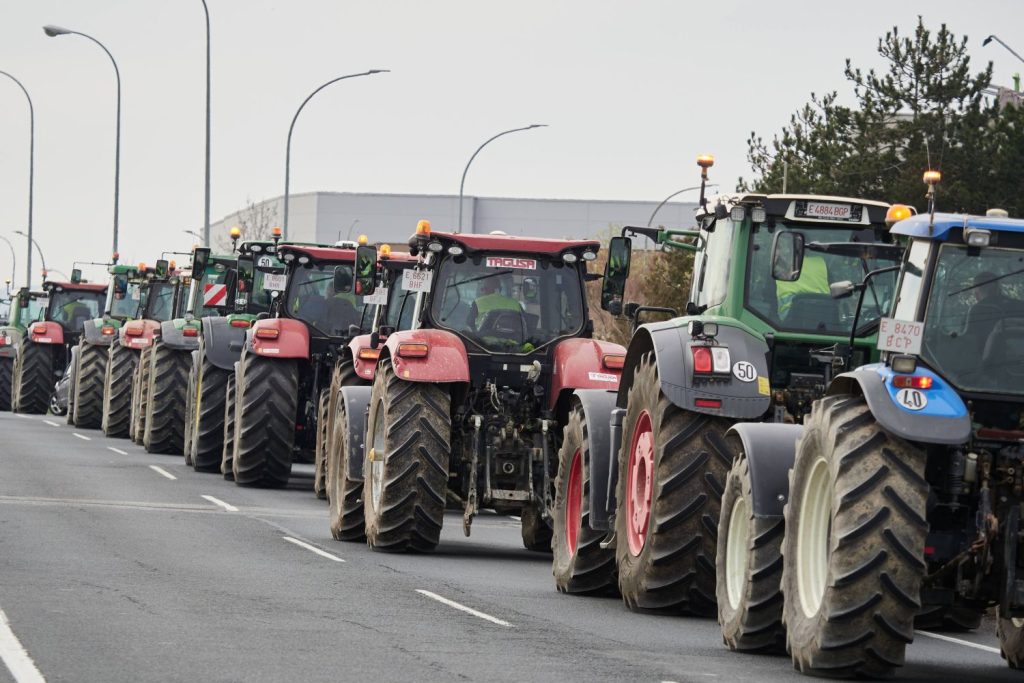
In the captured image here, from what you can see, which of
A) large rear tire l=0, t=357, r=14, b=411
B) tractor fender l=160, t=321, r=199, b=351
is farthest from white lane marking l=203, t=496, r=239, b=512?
large rear tire l=0, t=357, r=14, b=411

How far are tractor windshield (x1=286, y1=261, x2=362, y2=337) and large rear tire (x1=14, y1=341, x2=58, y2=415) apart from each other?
1697 cm

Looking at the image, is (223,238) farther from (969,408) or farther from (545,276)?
(969,408)

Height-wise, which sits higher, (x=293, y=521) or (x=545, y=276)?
(x=545, y=276)

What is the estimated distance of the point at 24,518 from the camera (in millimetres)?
18234

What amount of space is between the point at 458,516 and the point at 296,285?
4189 millimetres

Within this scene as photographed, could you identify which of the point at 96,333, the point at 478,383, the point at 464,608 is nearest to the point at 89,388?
the point at 96,333

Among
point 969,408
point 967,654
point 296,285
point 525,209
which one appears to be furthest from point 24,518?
point 525,209

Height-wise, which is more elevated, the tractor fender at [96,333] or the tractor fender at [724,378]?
the tractor fender at [724,378]

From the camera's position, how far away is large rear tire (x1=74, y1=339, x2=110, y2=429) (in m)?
35.9

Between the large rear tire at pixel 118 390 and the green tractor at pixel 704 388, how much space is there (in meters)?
19.2

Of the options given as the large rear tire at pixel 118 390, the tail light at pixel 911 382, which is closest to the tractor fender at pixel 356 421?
the tail light at pixel 911 382

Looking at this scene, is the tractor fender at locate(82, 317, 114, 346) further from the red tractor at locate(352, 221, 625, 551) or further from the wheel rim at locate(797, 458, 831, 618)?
the wheel rim at locate(797, 458, 831, 618)

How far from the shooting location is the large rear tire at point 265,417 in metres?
23.3

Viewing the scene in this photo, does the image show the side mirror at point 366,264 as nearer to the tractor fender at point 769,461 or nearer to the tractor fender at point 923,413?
the tractor fender at point 769,461
